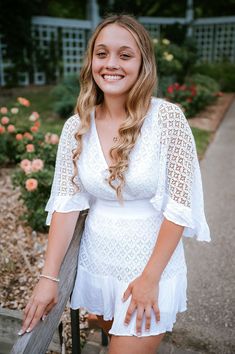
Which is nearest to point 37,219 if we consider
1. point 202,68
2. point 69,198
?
point 69,198

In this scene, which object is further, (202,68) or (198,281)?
(202,68)

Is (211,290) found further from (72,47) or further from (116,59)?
(72,47)

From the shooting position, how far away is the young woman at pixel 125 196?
136 cm

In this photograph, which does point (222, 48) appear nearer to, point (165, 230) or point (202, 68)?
point (202, 68)

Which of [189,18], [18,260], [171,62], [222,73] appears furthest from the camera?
[189,18]

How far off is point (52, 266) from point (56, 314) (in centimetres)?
21

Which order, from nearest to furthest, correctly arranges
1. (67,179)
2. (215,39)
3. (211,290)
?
(67,179), (211,290), (215,39)

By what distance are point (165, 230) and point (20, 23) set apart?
9.71m

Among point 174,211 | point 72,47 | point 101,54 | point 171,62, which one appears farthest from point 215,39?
point 174,211

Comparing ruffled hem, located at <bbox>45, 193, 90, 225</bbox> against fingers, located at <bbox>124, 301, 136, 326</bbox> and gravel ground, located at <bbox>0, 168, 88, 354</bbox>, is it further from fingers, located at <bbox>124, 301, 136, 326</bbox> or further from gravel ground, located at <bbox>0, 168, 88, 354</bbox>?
gravel ground, located at <bbox>0, 168, 88, 354</bbox>

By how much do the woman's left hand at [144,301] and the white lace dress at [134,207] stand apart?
3cm

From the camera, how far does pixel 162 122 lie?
1.36m

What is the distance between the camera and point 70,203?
1.53 meters

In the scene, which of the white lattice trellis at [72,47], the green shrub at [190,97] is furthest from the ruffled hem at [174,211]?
the white lattice trellis at [72,47]
